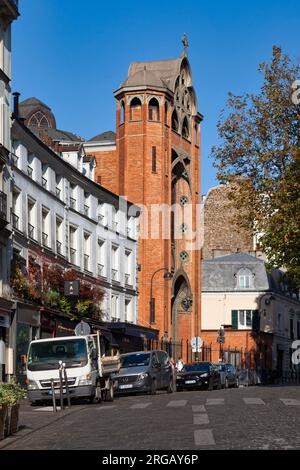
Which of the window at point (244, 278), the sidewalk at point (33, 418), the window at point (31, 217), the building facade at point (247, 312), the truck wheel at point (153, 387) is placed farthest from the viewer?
the window at point (244, 278)

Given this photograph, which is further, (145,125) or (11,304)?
(145,125)

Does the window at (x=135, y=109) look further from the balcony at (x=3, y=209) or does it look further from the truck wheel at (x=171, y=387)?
the truck wheel at (x=171, y=387)

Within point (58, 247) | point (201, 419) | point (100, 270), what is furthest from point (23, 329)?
point (201, 419)

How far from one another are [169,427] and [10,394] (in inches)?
122

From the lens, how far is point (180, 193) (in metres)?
77.4

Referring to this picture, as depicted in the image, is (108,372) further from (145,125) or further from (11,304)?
(145,125)

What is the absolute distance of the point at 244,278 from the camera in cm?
8575

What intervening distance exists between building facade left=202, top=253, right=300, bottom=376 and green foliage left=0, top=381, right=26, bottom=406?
60.3 meters

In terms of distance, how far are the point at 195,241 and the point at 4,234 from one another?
40.0m

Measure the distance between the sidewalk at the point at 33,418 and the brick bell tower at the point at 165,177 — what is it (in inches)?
1644

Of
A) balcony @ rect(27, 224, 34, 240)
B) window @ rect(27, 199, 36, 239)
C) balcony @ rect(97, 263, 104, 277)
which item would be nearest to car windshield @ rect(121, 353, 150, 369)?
balcony @ rect(27, 224, 34, 240)

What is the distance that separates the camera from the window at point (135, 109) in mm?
73812

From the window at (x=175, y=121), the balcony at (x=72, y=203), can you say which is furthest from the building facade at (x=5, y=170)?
the window at (x=175, y=121)

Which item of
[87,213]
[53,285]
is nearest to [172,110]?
[87,213]
